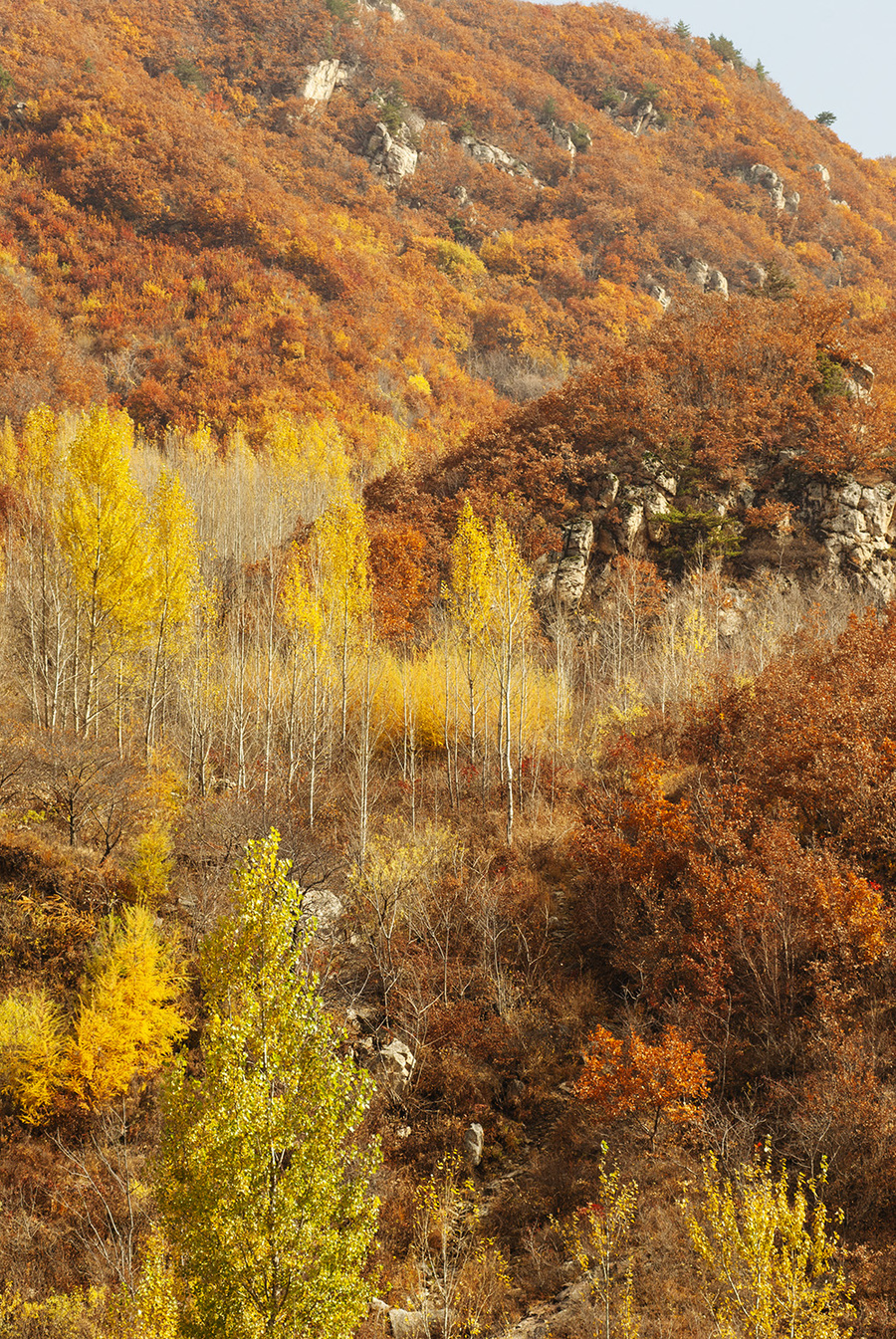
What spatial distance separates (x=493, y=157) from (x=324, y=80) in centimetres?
1659

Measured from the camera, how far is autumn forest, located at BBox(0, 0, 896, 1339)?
7.07m

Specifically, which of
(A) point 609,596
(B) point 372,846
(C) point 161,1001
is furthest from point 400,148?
(C) point 161,1001

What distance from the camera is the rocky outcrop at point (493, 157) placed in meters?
68.4

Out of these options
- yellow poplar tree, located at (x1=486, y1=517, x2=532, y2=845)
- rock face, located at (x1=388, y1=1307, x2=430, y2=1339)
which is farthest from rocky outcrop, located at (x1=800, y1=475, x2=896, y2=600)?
rock face, located at (x1=388, y1=1307, x2=430, y2=1339)

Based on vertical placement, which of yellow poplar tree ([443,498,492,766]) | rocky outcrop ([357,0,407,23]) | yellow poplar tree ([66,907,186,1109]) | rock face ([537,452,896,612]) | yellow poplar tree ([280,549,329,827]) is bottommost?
yellow poplar tree ([66,907,186,1109])

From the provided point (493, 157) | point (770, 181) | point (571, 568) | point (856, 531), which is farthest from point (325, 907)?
point (770, 181)

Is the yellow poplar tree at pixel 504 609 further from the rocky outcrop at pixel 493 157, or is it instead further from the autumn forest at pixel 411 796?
the rocky outcrop at pixel 493 157

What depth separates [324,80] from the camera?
6719cm

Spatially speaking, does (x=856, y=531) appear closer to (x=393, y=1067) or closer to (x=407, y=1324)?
(x=393, y=1067)

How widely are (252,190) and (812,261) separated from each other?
1778 inches

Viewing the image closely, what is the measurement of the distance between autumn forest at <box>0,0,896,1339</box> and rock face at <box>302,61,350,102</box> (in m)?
21.4

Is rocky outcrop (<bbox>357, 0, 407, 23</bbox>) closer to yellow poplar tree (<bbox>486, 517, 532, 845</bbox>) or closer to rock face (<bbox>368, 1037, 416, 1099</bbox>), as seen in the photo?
yellow poplar tree (<bbox>486, 517, 532, 845</bbox>)

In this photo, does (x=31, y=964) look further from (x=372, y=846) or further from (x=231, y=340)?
(x=231, y=340)

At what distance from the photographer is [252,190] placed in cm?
5053
